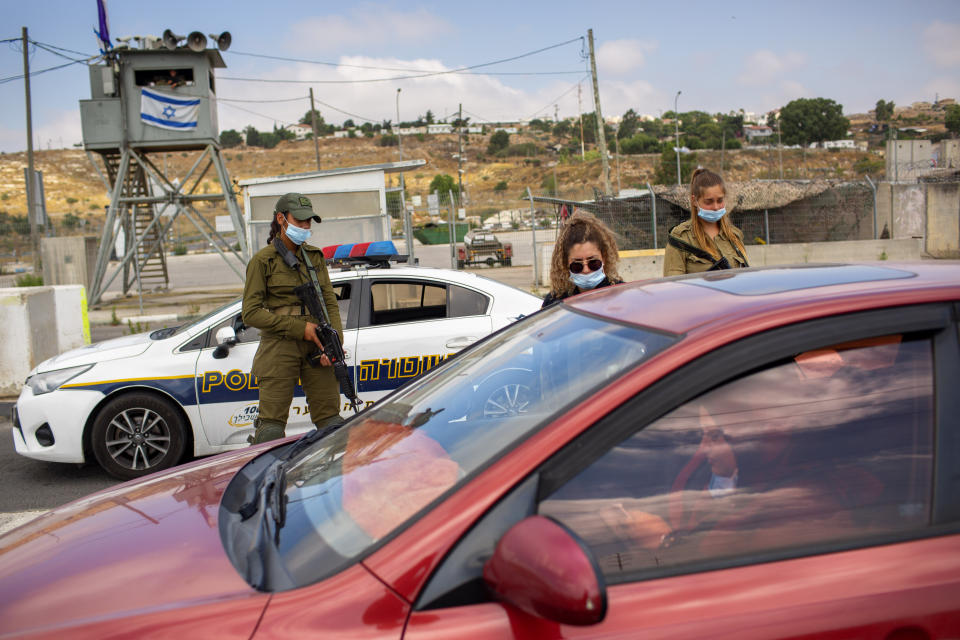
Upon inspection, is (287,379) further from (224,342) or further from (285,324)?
(224,342)

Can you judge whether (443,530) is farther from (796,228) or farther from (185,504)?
(796,228)

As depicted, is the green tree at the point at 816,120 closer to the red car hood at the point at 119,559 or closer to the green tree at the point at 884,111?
the green tree at the point at 884,111

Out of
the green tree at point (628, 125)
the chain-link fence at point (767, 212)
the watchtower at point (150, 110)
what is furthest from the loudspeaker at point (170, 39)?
the green tree at point (628, 125)

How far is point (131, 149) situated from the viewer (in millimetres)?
19891

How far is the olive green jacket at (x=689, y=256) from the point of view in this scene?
4770mm

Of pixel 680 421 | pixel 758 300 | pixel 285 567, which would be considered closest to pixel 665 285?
pixel 758 300

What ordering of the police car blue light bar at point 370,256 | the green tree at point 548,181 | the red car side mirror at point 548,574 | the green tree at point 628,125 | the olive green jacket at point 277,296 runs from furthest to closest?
the green tree at point 628,125
the green tree at point 548,181
the police car blue light bar at point 370,256
the olive green jacket at point 277,296
the red car side mirror at point 548,574

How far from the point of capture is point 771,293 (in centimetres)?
204

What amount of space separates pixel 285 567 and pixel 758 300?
→ 4.31 ft

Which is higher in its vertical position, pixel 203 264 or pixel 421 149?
pixel 421 149

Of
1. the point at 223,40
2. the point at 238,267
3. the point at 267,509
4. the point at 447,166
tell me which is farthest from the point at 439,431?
the point at 447,166

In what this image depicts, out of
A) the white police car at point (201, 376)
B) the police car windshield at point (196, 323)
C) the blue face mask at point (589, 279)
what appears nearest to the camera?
the blue face mask at point (589, 279)

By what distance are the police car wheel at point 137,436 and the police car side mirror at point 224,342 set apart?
53cm

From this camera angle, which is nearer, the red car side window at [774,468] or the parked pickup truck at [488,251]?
the red car side window at [774,468]
